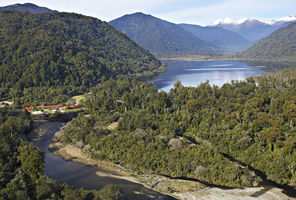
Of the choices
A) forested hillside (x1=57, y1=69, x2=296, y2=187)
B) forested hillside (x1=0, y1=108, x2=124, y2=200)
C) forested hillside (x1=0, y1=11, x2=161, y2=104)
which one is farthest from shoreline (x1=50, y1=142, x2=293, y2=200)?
forested hillside (x1=0, y1=11, x2=161, y2=104)

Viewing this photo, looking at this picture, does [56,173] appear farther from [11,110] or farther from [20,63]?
[20,63]

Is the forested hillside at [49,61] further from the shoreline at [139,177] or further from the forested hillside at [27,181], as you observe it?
the forested hillside at [27,181]

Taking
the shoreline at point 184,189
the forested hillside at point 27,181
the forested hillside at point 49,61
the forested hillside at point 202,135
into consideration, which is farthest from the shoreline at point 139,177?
the forested hillside at point 49,61

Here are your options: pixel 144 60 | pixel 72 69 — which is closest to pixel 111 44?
pixel 144 60

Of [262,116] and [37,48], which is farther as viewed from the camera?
[37,48]

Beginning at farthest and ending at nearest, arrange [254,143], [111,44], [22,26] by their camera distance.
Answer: [111,44] < [22,26] < [254,143]

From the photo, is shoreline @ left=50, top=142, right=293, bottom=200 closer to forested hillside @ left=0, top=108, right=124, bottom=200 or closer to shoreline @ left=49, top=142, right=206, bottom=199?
shoreline @ left=49, top=142, right=206, bottom=199

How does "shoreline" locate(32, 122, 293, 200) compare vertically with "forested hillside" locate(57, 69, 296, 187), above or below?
below
